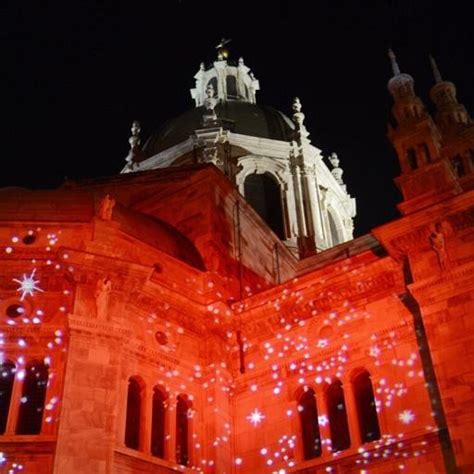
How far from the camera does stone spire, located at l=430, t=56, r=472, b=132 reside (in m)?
22.2

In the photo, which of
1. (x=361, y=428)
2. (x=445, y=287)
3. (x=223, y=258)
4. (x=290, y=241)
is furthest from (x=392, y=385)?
(x=290, y=241)

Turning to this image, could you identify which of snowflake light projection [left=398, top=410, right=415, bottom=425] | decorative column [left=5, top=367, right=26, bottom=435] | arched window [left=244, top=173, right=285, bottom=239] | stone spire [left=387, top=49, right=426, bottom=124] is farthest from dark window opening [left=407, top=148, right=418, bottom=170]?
arched window [left=244, top=173, right=285, bottom=239]

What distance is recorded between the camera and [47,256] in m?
18.6

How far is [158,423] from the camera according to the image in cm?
1827

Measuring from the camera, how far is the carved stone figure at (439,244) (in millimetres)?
17266

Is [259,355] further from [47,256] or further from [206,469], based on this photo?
[47,256]

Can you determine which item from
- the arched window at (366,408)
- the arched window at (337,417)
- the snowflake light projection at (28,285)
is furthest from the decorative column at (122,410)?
the arched window at (366,408)

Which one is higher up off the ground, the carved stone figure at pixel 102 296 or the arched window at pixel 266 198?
the arched window at pixel 266 198

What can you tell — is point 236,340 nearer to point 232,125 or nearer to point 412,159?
point 412,159

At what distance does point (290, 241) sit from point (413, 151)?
51.4 ft

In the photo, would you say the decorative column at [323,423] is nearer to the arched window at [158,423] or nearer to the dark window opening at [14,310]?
the arched window at [158,423]

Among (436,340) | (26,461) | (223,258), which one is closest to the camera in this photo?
(26,461)

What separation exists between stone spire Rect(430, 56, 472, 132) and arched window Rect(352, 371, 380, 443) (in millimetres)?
8314

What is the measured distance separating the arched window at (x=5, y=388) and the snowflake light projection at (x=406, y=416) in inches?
352
